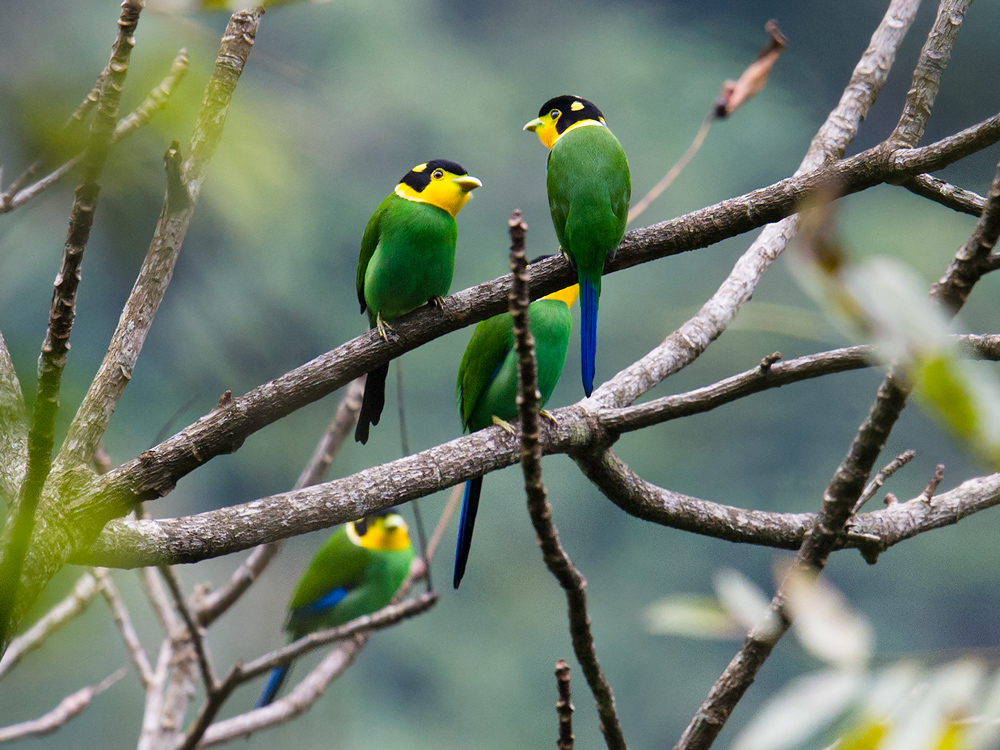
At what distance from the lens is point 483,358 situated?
5.44ft

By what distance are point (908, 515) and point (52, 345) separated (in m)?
1.19

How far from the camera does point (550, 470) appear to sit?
20.3 ft

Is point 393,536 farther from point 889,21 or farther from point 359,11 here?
point 359,11

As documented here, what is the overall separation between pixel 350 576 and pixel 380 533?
0.50 feet

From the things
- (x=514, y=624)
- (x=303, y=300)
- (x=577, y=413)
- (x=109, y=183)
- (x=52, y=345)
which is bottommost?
(x=109, y=183)

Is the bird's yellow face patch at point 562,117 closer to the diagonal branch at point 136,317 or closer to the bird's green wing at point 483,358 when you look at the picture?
the bird's green wing at point 483,358

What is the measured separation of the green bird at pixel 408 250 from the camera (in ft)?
4.99

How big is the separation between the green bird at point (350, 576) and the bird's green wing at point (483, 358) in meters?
1.07

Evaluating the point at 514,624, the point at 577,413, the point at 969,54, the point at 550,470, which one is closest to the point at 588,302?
the point at 577,413

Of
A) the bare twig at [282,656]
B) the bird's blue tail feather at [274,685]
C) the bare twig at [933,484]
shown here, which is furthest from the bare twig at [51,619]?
the bare twig at [933,484]

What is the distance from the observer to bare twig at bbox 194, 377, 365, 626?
1.75m

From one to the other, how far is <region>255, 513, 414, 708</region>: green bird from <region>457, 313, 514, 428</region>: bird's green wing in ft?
3.52

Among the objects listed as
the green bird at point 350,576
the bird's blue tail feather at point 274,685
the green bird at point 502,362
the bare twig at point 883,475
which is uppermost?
the green bird at point 350,576

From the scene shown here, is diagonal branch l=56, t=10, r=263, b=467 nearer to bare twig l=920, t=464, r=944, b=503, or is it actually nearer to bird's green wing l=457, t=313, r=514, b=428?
bird's green wing l=457, t=313, r=514, b=428
